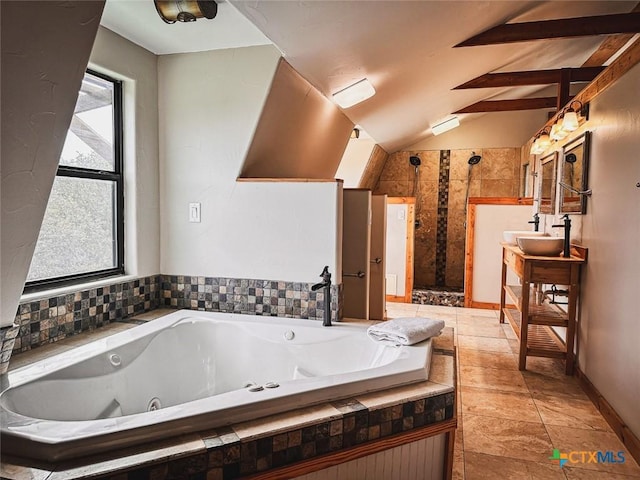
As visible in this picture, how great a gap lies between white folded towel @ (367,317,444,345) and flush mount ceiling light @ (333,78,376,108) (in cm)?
165

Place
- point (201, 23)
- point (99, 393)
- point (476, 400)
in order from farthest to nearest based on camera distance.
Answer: point (476, 400) < point (201, 23) < point (99, 393)

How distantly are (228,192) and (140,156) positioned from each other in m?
0.58

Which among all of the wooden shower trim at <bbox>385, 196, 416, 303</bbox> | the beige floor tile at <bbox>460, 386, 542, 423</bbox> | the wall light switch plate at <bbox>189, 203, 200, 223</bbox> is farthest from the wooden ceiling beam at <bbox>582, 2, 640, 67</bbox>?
the wall light switch plate at <bbox>189, 203, 200, 223</bbox>

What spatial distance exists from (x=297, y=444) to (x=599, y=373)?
2.28 metres

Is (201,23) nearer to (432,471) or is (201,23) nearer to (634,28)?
(432,471)

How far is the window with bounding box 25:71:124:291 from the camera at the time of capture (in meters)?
2.14

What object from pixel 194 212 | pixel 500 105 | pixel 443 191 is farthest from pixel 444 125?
pixel 194 212

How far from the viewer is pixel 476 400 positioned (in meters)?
2.76

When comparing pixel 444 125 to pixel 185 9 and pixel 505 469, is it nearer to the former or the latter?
pixel 185 9

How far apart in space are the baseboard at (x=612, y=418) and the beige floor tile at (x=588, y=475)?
16 cm

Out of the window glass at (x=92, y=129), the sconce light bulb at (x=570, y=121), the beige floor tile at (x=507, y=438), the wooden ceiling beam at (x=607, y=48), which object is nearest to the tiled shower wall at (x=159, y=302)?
the window glass at (x=92, y=129)

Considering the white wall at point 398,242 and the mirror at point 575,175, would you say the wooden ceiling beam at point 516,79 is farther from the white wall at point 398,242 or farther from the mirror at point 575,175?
the white wall at point 398,242

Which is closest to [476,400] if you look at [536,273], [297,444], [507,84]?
[536,273]

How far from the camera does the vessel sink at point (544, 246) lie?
3.30 m
